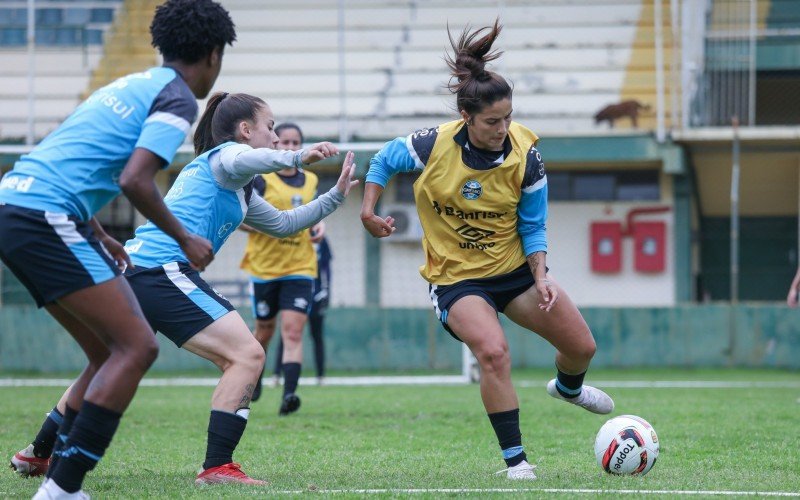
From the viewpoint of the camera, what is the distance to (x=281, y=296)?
10.2m

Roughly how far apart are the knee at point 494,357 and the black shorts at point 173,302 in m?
1.34

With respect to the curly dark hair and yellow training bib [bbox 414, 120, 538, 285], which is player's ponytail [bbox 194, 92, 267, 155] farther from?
the curly dark hair

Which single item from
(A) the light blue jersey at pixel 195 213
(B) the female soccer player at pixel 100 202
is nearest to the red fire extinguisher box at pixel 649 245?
(A) the light blue jersey at pixel 195 213

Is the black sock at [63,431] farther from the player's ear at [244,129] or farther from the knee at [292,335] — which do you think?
the knee at [292,335]

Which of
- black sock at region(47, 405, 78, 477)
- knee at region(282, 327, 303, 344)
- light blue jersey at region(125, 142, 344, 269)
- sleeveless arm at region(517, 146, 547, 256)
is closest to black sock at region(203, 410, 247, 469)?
black sock at region(47, 405, 78, 477)

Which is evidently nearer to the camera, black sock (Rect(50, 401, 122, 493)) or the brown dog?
black sock (Rect(50, 401, 122, 493))

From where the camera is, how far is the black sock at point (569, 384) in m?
6.66

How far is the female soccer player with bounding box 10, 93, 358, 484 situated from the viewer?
558 centimetres

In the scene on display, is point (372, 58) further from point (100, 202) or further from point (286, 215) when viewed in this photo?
point (100, 202)

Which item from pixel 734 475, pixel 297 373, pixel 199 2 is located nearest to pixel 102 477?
pixel 199 2

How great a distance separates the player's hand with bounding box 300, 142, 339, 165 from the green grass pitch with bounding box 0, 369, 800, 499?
5.00ft

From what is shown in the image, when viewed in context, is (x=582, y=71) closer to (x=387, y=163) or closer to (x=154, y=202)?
(x=387, y=163)

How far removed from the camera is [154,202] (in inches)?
178

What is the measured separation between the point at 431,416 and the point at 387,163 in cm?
406
